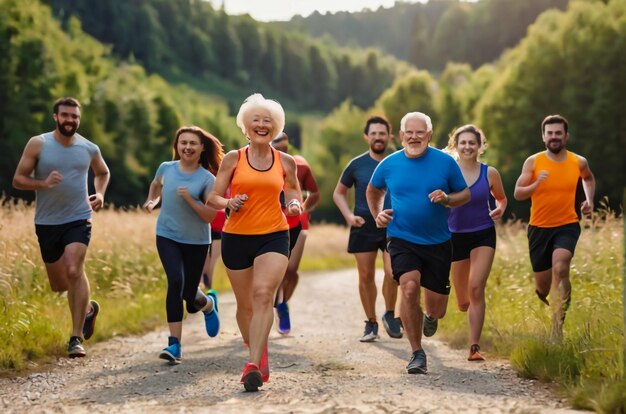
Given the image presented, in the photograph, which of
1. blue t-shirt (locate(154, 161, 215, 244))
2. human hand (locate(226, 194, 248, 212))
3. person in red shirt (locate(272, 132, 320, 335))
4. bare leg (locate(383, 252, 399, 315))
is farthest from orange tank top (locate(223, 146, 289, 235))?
person in red shirt (locate(272, 132, 320, 335))

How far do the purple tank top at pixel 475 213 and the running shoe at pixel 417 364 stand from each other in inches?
61.6

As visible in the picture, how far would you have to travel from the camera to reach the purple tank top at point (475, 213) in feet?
29.8

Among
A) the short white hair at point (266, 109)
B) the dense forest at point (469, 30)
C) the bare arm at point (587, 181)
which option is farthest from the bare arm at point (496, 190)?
the dense forest at point (469, 30)

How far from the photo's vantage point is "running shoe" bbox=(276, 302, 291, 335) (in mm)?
11328

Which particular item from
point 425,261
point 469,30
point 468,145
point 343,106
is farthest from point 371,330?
point 469,30

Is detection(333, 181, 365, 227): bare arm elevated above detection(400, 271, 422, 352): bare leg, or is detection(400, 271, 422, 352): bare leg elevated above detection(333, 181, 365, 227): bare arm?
detection(333, 181, 365, 227): bare arm

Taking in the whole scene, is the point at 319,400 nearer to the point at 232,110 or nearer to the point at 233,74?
the point at 232,110

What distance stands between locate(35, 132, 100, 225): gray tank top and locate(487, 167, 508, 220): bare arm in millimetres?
3979

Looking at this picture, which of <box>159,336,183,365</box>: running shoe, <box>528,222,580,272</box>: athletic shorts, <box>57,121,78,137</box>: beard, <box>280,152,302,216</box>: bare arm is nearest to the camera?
<box>280,152,302,216</box>: bare arm

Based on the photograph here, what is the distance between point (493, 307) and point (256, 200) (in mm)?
5173

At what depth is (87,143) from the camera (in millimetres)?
9305

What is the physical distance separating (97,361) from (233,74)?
12806 centimetres

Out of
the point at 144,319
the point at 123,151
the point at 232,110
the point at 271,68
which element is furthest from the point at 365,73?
the point at 144,319

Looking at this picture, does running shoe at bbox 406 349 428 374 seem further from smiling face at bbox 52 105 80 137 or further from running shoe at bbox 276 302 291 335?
smiling face at bbox 52 105 80 137
